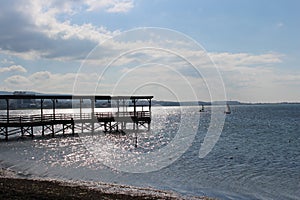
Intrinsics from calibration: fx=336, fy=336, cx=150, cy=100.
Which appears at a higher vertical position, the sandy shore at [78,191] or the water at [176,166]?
the sandy shore at [78,191]

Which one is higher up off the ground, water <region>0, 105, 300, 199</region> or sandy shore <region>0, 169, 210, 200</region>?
sandy shore <region>0, 169, 210, 200</region>

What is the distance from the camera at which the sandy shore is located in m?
16.0

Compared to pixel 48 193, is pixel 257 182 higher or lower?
lower

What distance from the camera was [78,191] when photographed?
739 inches

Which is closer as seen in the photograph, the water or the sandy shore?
the sandy shore

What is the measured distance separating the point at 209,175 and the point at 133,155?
11794mm

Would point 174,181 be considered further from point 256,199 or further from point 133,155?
point 133,155

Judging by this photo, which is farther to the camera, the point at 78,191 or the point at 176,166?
the point at 176,166

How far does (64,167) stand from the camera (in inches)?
1123

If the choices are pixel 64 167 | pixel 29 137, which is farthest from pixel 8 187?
pixel 29 137

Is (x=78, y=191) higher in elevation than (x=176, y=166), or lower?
higher

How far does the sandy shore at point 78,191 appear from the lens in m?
16.0

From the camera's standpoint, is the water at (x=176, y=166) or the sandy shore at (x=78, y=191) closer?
the sandy shore at (x=78, y=191)

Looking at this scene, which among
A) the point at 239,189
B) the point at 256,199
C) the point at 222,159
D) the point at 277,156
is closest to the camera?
the point at 256,199
